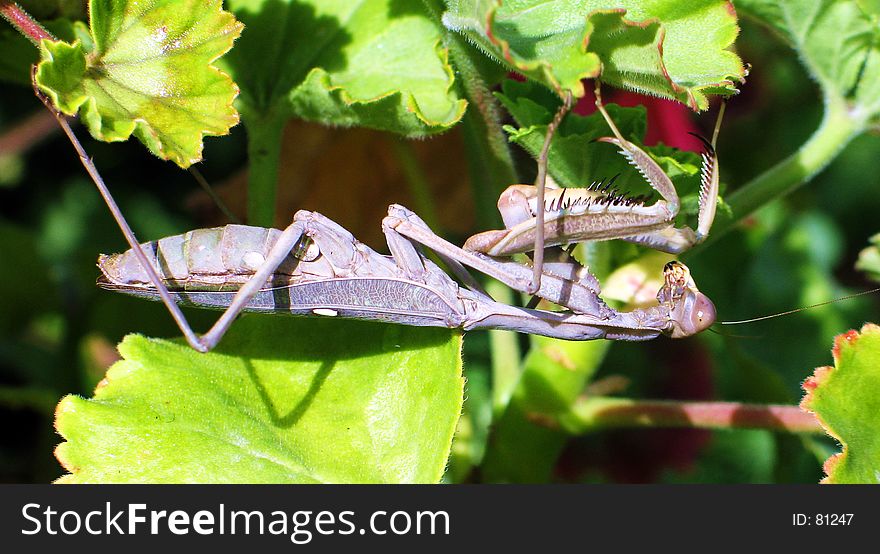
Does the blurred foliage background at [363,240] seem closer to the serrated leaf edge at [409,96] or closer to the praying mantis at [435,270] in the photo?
the praying mantis at [435,270]

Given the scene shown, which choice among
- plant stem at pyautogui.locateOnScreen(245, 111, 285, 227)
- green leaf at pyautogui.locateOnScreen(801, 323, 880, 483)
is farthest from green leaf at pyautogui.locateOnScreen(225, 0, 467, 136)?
green leaf at pyautogui.locateOnScreen(801, 323, 880, 483)

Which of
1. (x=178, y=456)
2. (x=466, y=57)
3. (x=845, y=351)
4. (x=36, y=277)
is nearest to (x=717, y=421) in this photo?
(x=845, y=351)

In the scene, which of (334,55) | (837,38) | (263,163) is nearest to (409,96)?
(334,55)

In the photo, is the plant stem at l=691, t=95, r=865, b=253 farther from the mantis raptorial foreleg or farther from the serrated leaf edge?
the serrated leaf edge

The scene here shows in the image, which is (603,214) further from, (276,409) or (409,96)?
(276,409)

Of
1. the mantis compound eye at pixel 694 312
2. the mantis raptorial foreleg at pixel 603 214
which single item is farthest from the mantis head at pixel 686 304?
the mantis raptorial foreleg at pixel 603 214

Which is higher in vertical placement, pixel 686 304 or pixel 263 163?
pixel 263 163
